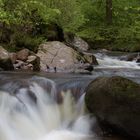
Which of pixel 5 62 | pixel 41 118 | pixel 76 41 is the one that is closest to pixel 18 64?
pixel 5 62

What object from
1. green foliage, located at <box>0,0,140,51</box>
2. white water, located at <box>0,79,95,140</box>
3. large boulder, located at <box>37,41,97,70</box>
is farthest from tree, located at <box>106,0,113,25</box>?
white water, located at <box>0,79,95,140</box>

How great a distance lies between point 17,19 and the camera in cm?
1427

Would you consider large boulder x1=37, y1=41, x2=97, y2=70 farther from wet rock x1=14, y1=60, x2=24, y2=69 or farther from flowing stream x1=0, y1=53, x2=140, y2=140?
flowing stream x1=0, y1=53, x2=140, y2=140

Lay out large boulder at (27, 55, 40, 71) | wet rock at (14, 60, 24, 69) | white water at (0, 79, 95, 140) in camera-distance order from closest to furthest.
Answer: white water at (0, 79, 95, 140) → wet rock at (14, 60, 24, 69) → large boulder at (27, 55, 40, 71)

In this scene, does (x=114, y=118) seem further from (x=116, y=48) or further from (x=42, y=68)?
(x=116, y=48)

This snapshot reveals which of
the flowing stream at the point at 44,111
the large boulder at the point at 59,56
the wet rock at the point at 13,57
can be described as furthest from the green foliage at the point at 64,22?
the flowing stream at the point at 44,111

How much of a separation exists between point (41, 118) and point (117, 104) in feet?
5.75

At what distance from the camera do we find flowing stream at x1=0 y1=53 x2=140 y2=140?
8.26 metres

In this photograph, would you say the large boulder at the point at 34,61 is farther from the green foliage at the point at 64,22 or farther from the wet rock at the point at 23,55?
the green foliage at the point at 64,22

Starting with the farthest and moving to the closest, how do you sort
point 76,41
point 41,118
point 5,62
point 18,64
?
1. point 76,41
2. point 18,64
3. point 5,62
4. point 41,118

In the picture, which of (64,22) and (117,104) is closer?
(117,104)

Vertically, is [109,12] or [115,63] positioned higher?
[109,12]

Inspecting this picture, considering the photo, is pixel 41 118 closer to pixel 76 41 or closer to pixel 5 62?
pixel 5 62

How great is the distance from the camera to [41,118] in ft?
28.7
